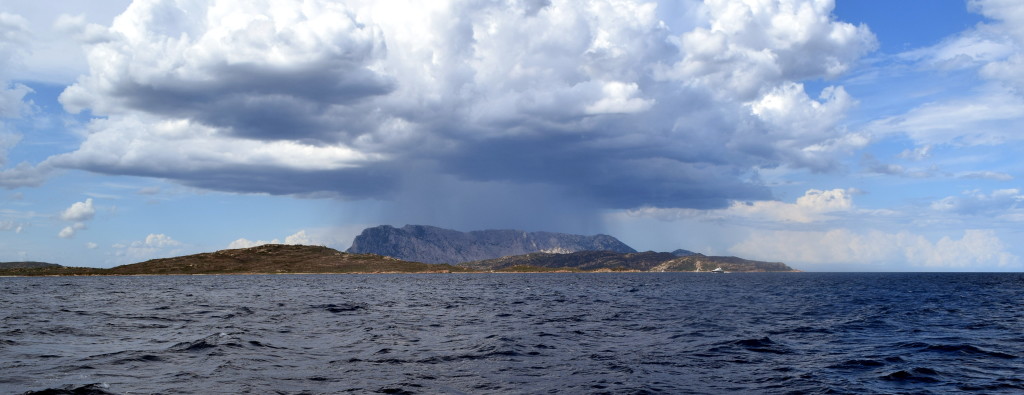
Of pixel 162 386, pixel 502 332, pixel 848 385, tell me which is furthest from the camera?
pixel 502 332

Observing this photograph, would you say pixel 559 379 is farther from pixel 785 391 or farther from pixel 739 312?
pixel 739 312

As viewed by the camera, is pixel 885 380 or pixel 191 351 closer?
pixel 885 380

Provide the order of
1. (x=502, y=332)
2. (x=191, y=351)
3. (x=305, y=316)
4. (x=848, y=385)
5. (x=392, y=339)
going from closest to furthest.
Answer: (x=848, y=385), (x=191, y=351), (x=392, y=339), (x=502, y=332), (x=305, y=316)

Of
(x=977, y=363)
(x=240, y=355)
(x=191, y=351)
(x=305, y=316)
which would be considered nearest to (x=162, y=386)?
(x=240, y=355)

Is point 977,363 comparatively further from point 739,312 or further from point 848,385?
point 739,312

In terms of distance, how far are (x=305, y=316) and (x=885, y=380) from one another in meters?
51.0

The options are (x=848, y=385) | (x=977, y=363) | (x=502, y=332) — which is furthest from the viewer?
(x=502, y=332)

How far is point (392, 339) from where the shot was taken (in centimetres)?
4291

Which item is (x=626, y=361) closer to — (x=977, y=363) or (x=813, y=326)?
(x=977, y=363)

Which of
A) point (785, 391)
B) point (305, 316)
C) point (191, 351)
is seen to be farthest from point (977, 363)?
point (305, 316)

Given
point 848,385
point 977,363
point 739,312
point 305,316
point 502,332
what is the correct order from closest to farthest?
point 848,385 → point 977,363 → point 502,332 → point 305,316 → point 739,312

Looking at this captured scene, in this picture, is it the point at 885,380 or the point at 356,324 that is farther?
the point at 356,324

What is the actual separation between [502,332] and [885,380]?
26320 millimetres

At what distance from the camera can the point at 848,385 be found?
91.1ft
